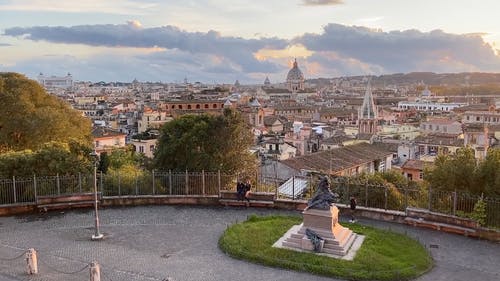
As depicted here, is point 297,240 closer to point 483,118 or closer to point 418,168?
point 418,168

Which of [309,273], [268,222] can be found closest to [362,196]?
[268,222]

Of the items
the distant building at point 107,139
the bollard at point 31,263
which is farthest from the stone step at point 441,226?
the distant building at point 107,139

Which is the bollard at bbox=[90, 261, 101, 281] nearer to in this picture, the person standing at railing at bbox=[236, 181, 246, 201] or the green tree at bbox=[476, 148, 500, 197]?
the person standing at railing at bbox=[236, 181, 246, 201]

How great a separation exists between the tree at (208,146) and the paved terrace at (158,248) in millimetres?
8691

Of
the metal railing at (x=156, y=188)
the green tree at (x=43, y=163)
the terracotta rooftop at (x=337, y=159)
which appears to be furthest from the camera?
the terracotta rooftop at (x=337, y=159)

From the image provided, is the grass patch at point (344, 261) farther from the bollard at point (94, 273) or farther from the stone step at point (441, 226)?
the bollard at point (94, 273)

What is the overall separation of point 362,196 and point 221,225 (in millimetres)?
6198

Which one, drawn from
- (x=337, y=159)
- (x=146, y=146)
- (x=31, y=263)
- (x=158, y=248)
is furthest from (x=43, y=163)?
(x=146, y=146)

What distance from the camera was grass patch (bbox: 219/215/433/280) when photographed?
41.9ft

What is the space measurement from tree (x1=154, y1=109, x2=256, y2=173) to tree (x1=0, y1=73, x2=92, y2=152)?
5.63 m

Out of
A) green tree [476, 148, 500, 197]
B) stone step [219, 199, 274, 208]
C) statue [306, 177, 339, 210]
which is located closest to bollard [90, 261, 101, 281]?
statue [306, 177, 339, 210]

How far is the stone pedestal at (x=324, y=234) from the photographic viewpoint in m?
14.1

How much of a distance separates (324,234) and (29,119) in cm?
2240

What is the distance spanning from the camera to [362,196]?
20.2 meters
